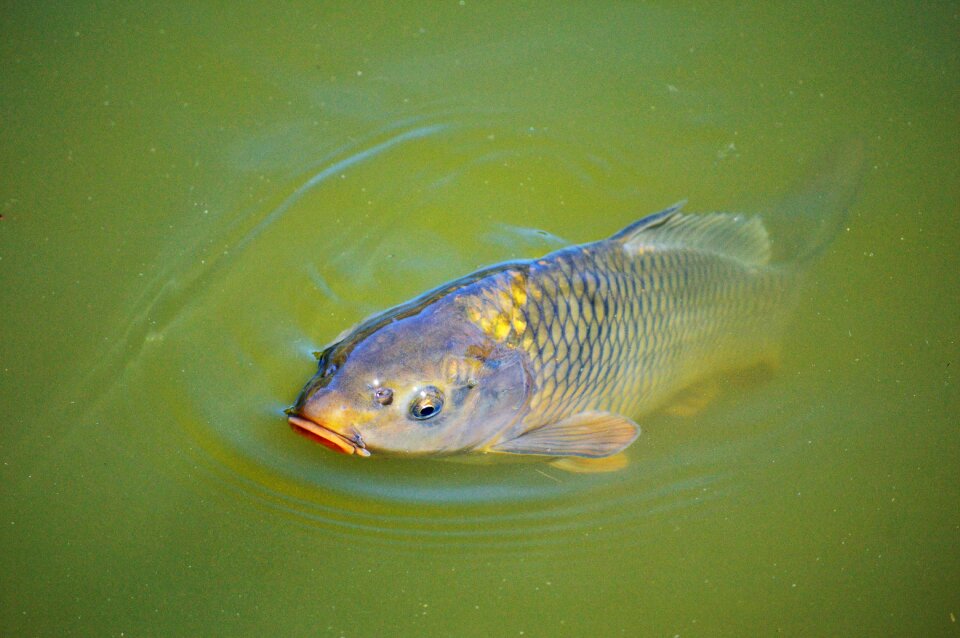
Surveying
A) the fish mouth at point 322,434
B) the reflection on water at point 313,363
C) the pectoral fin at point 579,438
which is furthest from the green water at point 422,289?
the fish mouth at point 322,434

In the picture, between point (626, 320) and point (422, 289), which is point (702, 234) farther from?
point (422, 289)

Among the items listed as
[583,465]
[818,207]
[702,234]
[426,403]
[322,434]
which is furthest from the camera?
[818,207]

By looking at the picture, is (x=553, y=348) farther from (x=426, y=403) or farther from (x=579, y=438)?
(x=426, y=403)

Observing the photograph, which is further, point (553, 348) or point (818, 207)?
point (818, 207)

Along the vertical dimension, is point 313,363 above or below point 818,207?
below

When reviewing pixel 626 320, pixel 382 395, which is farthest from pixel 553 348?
pixel 382 395

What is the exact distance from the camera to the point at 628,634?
7.52 feet

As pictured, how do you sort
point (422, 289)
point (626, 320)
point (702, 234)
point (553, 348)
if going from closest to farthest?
point (553, 348), point (626, 320), point (702, 234), point (422, 289)

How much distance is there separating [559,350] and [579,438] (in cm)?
29

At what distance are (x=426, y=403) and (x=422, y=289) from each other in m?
0.68

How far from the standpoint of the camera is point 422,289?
277cm

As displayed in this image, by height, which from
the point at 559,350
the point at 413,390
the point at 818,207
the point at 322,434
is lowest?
the point at 322,434

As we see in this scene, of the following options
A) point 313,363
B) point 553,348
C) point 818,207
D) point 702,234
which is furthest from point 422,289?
point 818,207

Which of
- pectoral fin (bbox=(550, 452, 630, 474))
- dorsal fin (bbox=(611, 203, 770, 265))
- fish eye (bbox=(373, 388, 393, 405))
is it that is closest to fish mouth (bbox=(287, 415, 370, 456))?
fish eye (bbox=(373, 388, 393, 405))
